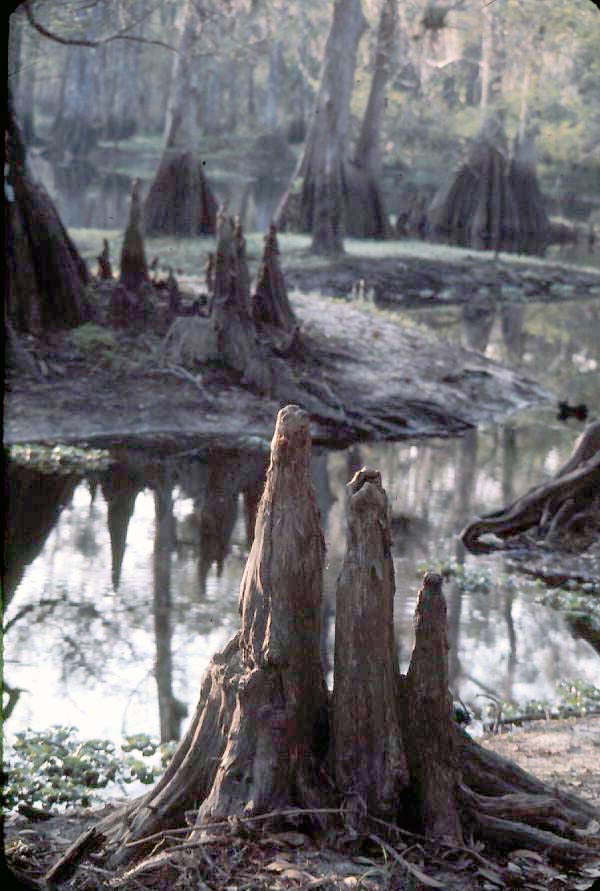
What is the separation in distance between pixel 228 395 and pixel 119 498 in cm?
318

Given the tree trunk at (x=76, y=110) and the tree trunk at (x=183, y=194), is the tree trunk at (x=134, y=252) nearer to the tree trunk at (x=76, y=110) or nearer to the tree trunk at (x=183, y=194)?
the tree trunk at (x=183, y=194)

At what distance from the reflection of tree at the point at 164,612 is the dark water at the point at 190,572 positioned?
0.06 feet

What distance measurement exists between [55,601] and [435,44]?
77.2 feet

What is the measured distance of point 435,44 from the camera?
31078 mm

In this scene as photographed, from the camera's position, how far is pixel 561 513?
458 inches

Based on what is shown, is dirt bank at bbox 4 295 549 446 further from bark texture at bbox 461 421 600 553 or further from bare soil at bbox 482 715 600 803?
bare soil at bbox 482 715 600 803

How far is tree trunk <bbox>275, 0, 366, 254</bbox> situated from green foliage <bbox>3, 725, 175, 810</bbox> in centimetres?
2096

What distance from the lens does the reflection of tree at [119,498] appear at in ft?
39.8

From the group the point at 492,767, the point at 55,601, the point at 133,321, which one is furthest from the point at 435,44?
the point at 492,767

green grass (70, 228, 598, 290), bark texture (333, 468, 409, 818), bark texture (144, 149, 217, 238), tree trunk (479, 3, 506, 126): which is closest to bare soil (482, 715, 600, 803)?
bark texture (333, 468, 409, 818)

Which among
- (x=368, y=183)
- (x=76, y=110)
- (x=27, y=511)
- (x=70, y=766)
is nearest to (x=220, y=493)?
(x=27, y=511)

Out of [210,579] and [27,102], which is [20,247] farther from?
[27,102]

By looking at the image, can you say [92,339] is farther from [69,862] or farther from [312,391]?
[69,862]

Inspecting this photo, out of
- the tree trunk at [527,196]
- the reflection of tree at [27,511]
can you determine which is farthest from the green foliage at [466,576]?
the tree trunk at [527,196]
